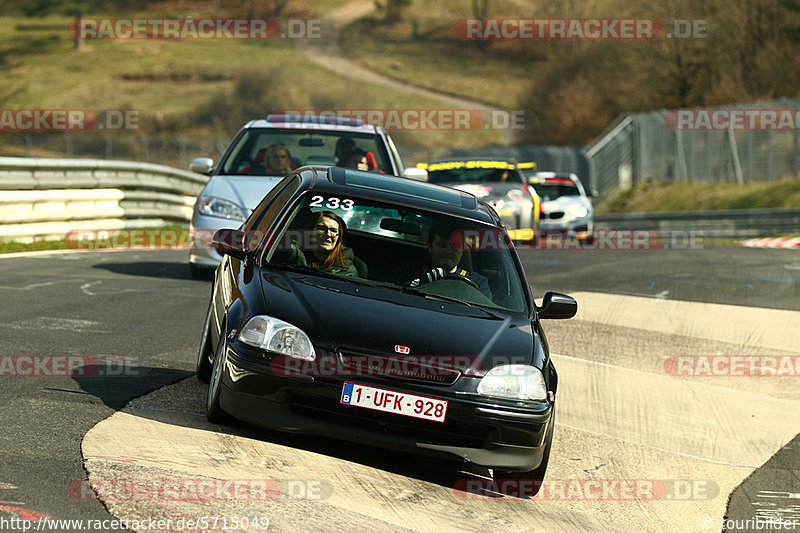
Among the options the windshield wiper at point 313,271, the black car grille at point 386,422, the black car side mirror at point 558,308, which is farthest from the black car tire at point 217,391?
the black car side mirror at point 558,308

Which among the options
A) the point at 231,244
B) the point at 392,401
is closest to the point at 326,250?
the point at 231,244

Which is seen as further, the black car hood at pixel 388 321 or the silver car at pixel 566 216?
the silver car at pixel 566 216

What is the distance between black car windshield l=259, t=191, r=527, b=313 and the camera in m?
7.01

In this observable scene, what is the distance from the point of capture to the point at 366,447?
6777 millimetres

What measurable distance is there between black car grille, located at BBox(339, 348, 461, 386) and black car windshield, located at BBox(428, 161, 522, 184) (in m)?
15.0

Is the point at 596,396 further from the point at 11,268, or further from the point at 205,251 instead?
the point at 11,268

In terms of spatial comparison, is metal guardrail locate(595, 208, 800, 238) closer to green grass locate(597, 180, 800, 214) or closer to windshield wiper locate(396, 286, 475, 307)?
green grass locate(597, 180, 800, 214)

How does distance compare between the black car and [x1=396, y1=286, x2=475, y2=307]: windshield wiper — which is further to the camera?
[x1=396, y1=286, x2=475, y2=307]: windshield wiper

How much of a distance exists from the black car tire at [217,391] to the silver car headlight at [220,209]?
18.7 ft

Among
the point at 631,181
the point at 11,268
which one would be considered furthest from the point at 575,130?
the point at 11,268

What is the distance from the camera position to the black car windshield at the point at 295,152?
500 inches

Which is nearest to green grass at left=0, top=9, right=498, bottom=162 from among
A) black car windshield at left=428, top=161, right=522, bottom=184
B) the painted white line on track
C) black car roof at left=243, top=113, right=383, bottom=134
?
black car windshield at left=428, top=161, right=522, bottom=184

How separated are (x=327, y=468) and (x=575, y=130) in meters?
59.7

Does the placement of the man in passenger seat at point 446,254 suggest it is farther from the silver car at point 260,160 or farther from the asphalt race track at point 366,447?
the silver car at point 260,160
